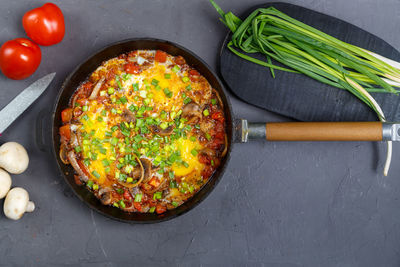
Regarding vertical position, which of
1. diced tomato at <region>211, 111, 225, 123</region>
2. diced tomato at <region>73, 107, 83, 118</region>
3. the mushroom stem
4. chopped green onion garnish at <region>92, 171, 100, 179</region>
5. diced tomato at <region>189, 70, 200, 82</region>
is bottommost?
the mushroom stem

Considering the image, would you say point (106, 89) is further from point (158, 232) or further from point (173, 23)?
point (158, 232)

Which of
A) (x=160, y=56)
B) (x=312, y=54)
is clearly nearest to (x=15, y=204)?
(x=160, y=56)

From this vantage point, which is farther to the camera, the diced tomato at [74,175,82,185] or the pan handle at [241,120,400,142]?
the diced tomato at [74,175,82,185]

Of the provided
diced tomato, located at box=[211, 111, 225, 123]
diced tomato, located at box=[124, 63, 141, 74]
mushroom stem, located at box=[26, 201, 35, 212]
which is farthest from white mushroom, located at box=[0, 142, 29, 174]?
diced tomato, located at box=[211, 111, 225, 123]

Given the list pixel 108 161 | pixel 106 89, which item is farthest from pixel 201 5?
pixel 108 161

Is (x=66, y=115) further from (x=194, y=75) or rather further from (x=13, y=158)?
(x=194, y=75)

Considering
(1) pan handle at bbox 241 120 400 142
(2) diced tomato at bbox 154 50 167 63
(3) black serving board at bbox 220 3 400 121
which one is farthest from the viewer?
(3) black serving board at bbox 220 3 400 121

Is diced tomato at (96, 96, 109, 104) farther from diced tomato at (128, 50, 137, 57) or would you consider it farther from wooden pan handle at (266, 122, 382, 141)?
wooden pan handle at (266, 122, 382, 141)
